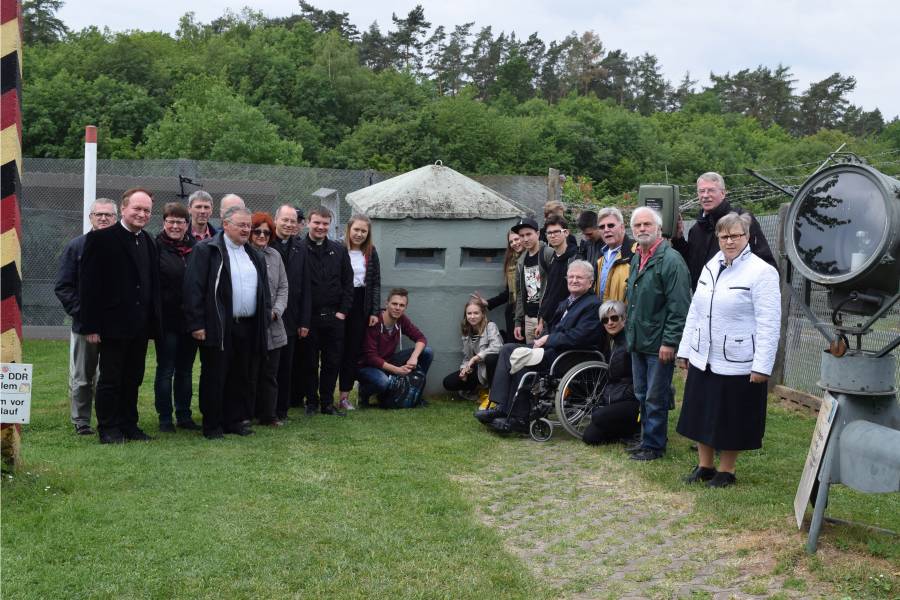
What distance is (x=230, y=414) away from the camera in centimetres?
756

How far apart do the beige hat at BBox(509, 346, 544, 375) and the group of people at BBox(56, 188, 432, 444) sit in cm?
157

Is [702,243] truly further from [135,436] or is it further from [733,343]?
[135,436]

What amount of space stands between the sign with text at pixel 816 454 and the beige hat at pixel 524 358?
2.93 m

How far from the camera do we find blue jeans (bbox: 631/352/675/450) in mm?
6750

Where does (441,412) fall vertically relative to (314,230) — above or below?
below

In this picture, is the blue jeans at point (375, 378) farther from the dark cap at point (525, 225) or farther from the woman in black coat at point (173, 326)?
the woman in black coat at point (173, 326)

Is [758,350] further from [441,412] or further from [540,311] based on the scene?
[441,412]

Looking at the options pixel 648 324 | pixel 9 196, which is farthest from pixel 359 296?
pixel 9 196

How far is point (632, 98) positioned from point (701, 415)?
64.2 metres

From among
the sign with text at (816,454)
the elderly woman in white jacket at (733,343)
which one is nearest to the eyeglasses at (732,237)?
the elderly woman in white jacket at (733,343)

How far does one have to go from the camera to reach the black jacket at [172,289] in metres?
7.41

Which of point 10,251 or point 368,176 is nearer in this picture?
point 10,251

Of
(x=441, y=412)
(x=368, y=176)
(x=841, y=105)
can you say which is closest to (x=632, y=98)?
(x=841, y=105)

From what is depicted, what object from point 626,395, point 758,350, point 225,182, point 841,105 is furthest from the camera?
point 841,105
